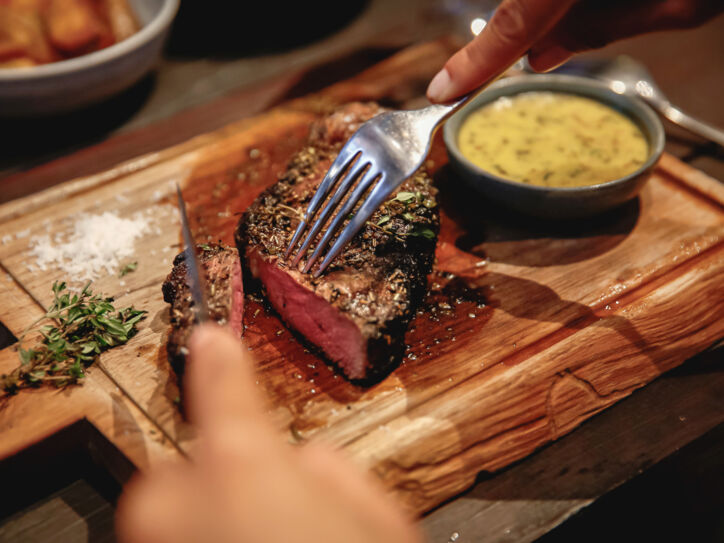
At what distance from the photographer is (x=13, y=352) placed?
2.79 metres

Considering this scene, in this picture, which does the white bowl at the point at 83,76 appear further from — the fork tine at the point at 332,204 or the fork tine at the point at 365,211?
the fork tine at the point at 365,211

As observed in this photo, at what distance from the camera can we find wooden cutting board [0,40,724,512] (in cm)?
253

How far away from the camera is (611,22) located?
290 centimetres

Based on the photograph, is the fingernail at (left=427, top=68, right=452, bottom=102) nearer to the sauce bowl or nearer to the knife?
the sauce bowl

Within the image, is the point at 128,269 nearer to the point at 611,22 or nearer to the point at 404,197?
the point at 404,197

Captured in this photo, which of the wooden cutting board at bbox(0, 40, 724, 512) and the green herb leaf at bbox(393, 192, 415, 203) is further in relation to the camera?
the green herb leaf at bbox(393, 192, 415, 203)

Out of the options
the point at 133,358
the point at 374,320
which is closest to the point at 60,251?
the point at 133,358

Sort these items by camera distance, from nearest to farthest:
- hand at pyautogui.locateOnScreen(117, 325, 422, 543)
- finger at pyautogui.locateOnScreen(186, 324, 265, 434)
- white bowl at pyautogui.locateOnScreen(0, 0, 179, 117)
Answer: hand at pyautogui.locateOnScreen(117, 325, 422, 543), finger at pyautogui.locateOnScreen(186, 324, 265, 434), white bowl at pyautogui.locateOnScreen(0, 0, 179, 117)

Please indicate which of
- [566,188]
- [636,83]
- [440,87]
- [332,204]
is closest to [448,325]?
[332,204]

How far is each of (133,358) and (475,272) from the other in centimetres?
170

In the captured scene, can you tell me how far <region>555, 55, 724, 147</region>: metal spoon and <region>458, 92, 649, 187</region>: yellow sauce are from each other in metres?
0.73

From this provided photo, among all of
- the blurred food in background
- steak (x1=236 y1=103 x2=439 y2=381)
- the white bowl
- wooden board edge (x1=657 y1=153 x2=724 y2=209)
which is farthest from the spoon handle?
the blurred food in background

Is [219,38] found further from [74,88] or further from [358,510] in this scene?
[358,510]

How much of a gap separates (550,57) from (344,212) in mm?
1315
